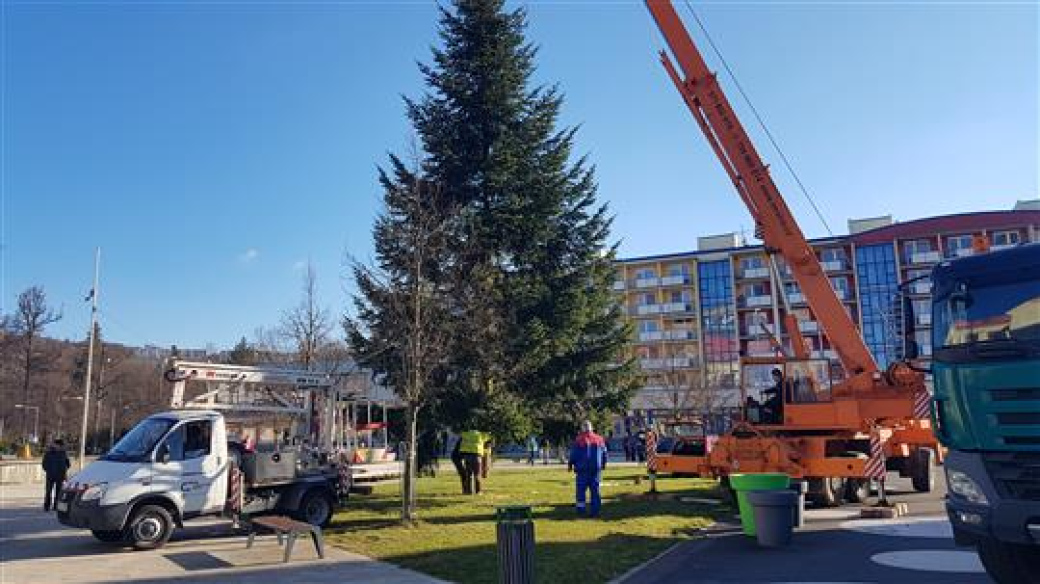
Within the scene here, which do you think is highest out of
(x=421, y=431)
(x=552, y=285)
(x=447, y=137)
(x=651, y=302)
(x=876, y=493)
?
(x=651, y=302)

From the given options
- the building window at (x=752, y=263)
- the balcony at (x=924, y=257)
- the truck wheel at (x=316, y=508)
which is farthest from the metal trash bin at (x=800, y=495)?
the building window at (x=752, y=263)

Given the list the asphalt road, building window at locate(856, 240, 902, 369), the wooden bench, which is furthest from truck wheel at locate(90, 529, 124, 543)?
building window at locate(856, 240, 902, 369)

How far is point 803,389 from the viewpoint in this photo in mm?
16750

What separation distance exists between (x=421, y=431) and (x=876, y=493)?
11440 millimetres

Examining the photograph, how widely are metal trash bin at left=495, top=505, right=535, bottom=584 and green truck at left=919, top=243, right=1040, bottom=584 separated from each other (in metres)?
4.39

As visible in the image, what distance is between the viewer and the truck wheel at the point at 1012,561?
25.0ft

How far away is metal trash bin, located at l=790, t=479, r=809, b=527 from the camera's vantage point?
12259 millimetres

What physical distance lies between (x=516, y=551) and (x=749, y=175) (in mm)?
12095

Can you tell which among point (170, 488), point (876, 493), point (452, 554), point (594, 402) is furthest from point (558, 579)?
point (876, 493)

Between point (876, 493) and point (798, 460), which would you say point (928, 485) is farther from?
point (798, 460)

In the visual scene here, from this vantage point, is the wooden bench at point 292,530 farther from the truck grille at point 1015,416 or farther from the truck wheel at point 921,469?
the truck wheel at point 921,469

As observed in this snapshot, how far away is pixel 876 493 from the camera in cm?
1912

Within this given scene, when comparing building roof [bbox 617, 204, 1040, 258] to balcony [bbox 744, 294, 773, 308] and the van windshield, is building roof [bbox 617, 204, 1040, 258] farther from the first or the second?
the van windshield

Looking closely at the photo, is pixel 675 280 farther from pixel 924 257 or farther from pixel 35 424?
pixel 35 424
